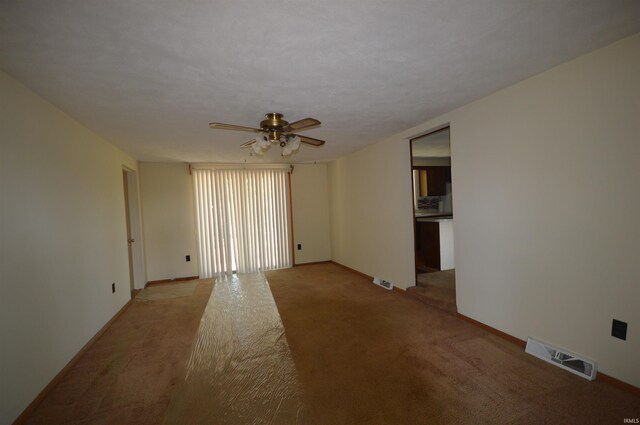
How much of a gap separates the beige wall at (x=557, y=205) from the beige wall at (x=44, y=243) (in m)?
3.82

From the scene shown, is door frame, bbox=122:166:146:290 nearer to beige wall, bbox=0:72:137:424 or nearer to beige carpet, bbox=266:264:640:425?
beige wall, bbox=0:72:137:424

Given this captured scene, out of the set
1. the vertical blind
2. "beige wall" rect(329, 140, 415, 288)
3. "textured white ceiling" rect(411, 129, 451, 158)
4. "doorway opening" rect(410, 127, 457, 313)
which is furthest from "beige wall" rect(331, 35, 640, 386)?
the vertical blind

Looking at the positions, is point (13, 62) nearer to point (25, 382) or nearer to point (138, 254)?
point (25, 382)

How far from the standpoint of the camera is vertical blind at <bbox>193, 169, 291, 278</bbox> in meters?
5.35

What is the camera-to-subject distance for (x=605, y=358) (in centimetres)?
189

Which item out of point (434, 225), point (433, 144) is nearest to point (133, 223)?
point (434, 225)

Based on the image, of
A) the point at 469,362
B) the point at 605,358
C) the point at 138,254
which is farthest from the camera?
the point at 138,254

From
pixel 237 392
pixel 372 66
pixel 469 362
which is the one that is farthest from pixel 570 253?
pixel 237 392

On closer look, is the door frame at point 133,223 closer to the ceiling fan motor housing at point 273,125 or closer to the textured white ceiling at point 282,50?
the textured white ceiling at point 282,50

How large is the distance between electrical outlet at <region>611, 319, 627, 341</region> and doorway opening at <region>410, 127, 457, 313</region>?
4.53ft

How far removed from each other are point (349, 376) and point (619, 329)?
191cm

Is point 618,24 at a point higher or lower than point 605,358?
higher

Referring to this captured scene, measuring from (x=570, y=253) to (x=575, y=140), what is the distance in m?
0.86

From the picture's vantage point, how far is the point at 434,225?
4.71 m
